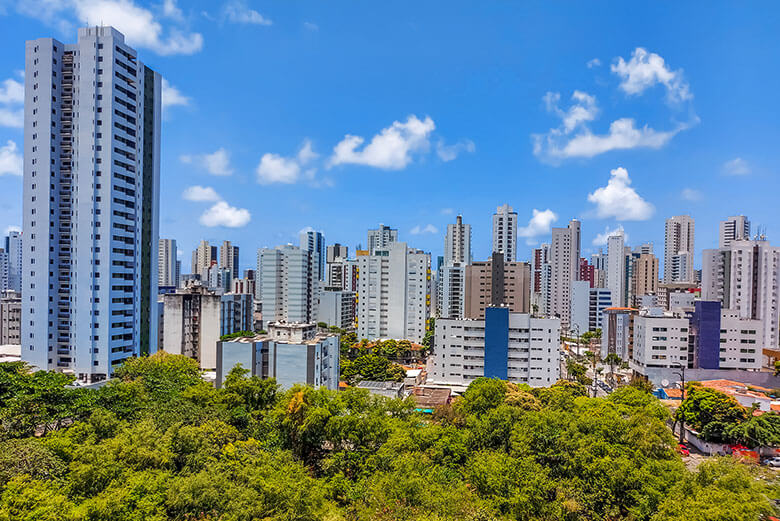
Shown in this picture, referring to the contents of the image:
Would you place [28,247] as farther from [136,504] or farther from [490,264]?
[490,264]

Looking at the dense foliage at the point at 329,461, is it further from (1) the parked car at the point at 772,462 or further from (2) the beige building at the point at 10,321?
(2) the beige building at the point at 10,321

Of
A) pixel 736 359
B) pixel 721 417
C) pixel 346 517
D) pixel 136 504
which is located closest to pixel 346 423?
pixel 346 517

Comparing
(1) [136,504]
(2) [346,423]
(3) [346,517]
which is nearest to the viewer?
(1) [136,504]

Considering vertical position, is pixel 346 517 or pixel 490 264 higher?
pixel 490 264

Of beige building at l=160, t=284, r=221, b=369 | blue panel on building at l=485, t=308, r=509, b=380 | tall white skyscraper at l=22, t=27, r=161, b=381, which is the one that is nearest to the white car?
blue panel on building at l=485, t=308, r=509, b=380

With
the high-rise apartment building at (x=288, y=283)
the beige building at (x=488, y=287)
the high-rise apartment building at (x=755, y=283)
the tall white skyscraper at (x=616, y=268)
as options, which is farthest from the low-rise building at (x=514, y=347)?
the tall white skyscraper at (x=616, y=268)

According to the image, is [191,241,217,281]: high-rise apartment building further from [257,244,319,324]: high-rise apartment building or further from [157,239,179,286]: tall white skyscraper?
[257,244,319,324]: high-rise apartment building
